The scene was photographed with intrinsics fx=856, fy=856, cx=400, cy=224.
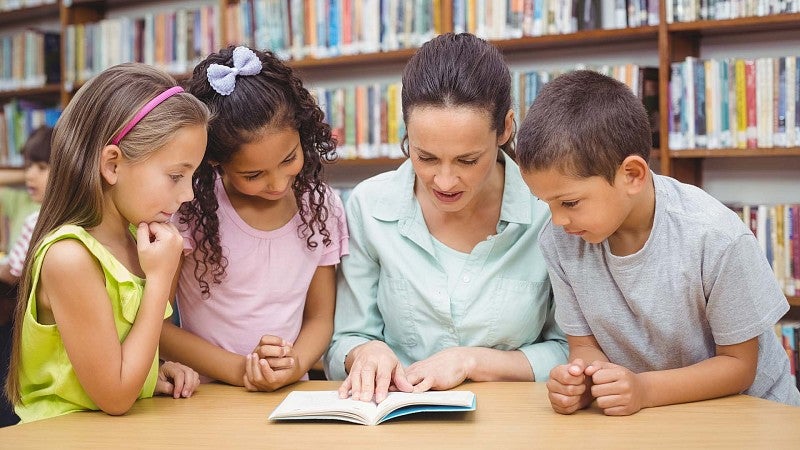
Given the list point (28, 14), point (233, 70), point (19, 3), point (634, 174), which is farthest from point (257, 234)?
point (28, 14)

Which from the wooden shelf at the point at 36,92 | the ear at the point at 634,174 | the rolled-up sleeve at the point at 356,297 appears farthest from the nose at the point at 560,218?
the wooden shelf at the point at 36,92

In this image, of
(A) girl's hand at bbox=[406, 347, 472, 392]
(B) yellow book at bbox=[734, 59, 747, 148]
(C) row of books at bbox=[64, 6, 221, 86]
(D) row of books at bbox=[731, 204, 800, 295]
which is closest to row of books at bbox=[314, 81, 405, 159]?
(C) row of books at bbox=[64, 6, 221, 86]

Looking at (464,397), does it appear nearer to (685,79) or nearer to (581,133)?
(581,133)

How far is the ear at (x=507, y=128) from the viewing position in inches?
64.3

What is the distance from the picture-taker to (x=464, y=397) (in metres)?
1.32

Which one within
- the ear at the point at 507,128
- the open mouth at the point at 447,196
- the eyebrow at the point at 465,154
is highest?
the ear at the point at 507,128

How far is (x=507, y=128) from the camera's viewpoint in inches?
65.2

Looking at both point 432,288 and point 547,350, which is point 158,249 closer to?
point 432,288

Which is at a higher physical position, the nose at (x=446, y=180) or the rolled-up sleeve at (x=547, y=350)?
the nose at (x=446, y=180)

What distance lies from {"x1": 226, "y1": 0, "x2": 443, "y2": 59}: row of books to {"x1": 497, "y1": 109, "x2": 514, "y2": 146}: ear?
1659 mm

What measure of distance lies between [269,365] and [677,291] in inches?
27.9

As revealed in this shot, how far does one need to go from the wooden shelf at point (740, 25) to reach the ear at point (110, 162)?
6.55ft

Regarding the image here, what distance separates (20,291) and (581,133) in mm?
962

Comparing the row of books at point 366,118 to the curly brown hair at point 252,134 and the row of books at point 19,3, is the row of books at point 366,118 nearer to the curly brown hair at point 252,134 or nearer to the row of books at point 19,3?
the curly brown hair at point 252,134
